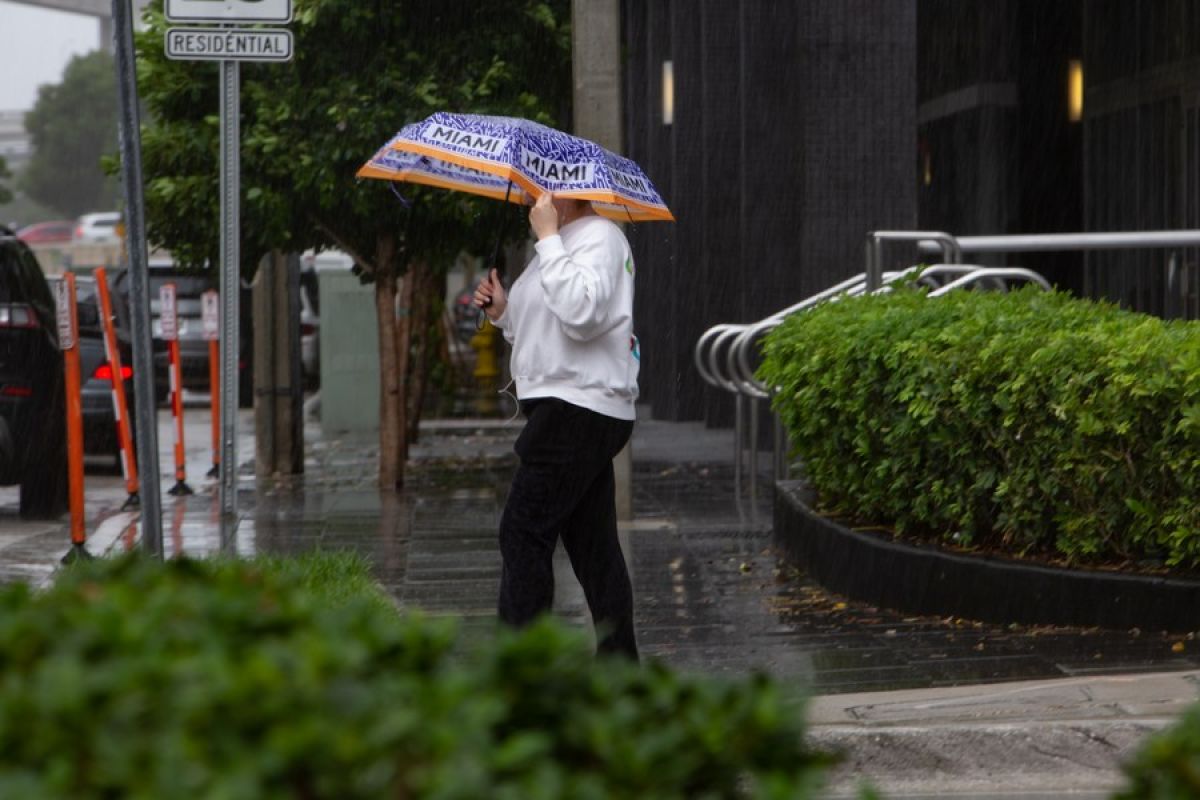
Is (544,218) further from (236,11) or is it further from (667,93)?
(667,93)

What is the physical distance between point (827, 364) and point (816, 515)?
72cm

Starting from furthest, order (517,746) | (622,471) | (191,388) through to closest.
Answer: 1. (191,388)
2. (622,471)
3. (517,746)

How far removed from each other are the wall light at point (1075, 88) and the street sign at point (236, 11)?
11.9 meters

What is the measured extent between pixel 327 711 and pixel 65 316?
27.6 feet

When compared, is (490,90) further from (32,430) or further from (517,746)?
(517,746)

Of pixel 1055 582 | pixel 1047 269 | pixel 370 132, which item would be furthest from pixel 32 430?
pixel 1047 269

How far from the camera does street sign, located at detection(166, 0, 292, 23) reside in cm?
826

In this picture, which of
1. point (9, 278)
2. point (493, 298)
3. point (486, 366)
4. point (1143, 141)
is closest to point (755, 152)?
point (1143, 141)

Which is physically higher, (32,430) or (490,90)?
(490,90)

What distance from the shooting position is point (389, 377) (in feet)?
44.2

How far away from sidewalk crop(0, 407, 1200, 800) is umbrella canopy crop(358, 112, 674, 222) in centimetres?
159

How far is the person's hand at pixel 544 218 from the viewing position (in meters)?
6.01

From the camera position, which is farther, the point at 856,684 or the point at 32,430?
the point at 32,430

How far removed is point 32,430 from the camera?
11.8m
